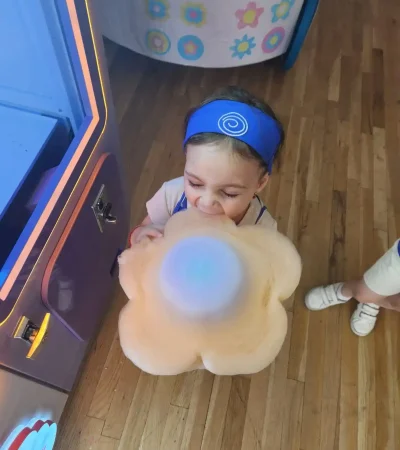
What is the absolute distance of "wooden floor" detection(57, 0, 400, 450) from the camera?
1100mm

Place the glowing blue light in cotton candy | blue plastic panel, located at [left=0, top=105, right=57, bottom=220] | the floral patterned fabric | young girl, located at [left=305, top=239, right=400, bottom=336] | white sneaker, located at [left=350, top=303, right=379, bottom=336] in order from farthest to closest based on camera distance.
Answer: the floral patterned fabric < white sneaker, located at [left=350, top=303, right=379, bottom=336] < young girl, located at [left=305, top=239, right=400, bottom=336] < blue plastic panel, located at [left=0, top=105, right=57, bottom=220] < the glowing blue light in cotton candy

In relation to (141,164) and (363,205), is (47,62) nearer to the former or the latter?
(141,164)

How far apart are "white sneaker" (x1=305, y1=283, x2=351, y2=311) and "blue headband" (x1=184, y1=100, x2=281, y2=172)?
64cm

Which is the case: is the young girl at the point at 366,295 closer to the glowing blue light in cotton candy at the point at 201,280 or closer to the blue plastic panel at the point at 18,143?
the glowing blue light in cotton candy at the point at 201,280

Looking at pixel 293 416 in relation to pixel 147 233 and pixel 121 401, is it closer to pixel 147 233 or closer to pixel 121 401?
pixel 121 401

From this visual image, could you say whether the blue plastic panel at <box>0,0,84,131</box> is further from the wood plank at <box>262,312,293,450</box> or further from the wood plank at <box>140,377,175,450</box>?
the wood plank at <box>262,312,293,450</box>

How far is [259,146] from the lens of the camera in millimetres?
690

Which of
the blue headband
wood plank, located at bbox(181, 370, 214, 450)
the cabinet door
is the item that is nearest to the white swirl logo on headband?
the blue headband

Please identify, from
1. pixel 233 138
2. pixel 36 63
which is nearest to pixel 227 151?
pixel 233 138

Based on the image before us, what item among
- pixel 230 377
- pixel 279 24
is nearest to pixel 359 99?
pixel 279 24

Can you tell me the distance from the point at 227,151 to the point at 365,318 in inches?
30.0

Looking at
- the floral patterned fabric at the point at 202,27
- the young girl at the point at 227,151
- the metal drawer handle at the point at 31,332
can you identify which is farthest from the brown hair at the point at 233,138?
the floral patterned fabric at the point at 202,27

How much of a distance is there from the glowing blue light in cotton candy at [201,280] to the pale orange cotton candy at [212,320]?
0.04ft

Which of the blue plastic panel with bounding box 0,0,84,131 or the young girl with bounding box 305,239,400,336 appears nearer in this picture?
the blue plastic panel with bounding box 0,0,84,131
